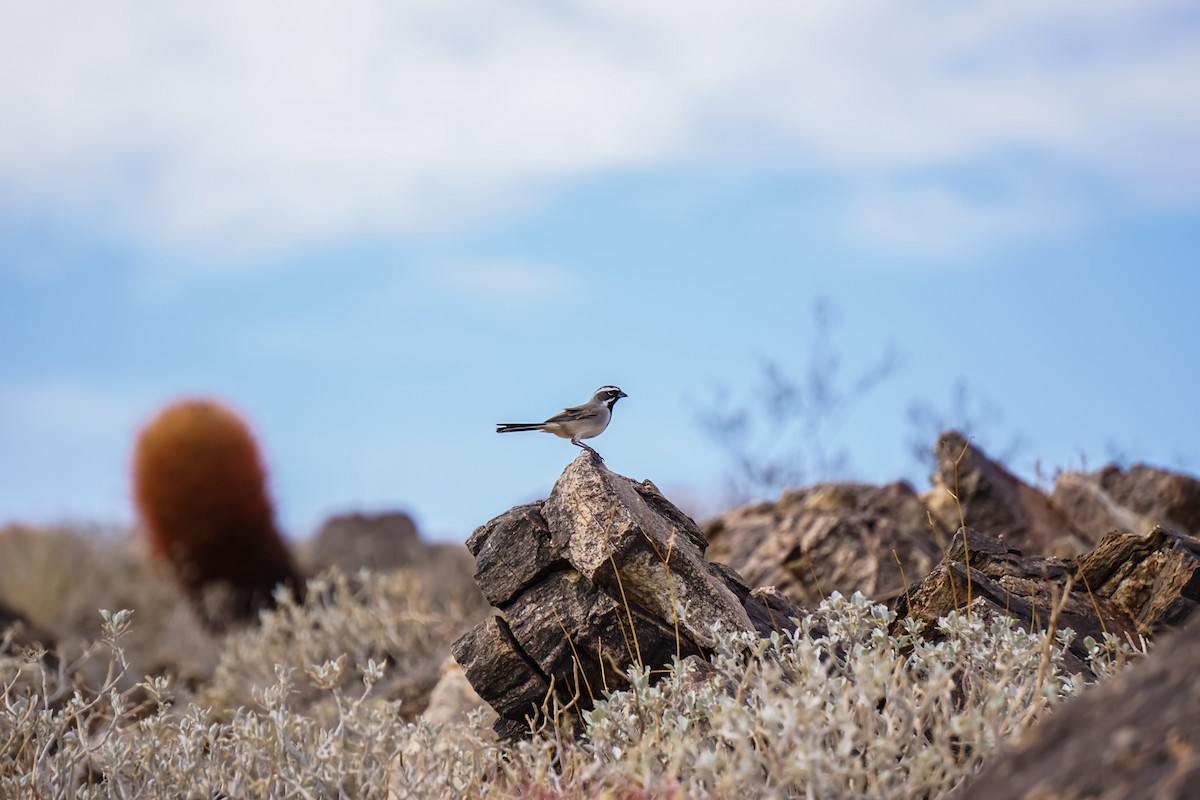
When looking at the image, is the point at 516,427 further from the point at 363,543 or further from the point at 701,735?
the point at 363,543

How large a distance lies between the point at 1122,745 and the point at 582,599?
281cm

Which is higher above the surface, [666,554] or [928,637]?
[666,554]

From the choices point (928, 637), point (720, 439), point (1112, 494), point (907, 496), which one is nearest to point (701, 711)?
point (928, 637)

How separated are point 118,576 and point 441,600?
372 inches

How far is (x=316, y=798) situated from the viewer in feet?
14.5

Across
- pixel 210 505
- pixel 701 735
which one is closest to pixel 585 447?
pixel 701 735

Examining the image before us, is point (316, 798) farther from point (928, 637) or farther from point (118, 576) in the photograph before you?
point (118, 576)

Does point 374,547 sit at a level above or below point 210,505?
below

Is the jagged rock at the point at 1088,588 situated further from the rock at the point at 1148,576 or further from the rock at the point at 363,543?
the rock at the point at 363,543

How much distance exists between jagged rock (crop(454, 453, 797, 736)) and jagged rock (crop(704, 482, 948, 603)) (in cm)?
243

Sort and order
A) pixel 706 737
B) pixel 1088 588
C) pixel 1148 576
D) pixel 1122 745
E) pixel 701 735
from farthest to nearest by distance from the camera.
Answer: pixel 1148 576 → pixel 1088 588 → pixel 701 735 → pixel 706 737 → pixel 1122 745

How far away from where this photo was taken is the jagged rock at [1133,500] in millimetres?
9367

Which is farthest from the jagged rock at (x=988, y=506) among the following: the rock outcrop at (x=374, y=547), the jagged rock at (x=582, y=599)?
the rock outcrop at (x=374, y=547)

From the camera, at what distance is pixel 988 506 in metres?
9.05
